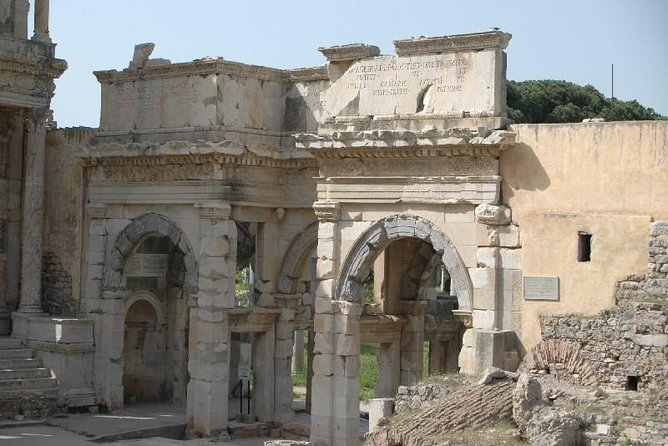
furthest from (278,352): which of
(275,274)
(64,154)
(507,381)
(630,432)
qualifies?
(630,432)

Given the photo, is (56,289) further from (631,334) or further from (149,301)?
(631,334)

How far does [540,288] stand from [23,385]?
1178 cm

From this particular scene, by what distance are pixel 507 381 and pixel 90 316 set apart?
12.3 m

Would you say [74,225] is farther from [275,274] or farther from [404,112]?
[404,112]

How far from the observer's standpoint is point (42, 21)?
30375 millimetres

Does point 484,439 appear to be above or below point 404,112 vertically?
Result: below

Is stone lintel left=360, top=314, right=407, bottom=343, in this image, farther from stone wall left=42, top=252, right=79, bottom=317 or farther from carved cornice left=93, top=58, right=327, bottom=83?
stone wall left=42, top=252, right=79, bottom=317

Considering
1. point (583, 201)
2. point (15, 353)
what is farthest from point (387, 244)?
point (15, 353)

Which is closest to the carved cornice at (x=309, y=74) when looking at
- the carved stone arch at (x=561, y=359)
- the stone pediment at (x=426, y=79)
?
the stone pediment at (x=426, y=79)

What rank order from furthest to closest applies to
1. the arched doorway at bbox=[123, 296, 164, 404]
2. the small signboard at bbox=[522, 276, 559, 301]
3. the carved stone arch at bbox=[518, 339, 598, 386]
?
the arched doorway at bbox=[123, 296, 164, 404] < the small signboard at bbox=[522, 276, 559, 301] < the carved stone arch at bbox=[518, 339, 598, 386]

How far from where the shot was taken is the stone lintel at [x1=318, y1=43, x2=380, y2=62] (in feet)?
80.0

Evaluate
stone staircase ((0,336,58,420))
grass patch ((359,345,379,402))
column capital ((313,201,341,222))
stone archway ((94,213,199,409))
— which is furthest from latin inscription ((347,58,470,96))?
grass patch ((359,345,379,402))

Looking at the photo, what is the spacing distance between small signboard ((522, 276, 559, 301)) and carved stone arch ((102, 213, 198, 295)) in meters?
8.35

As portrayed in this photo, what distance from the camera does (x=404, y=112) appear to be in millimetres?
23688
